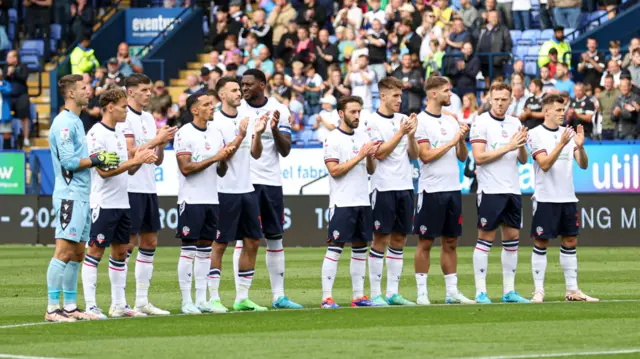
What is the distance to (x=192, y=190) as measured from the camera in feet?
49.0

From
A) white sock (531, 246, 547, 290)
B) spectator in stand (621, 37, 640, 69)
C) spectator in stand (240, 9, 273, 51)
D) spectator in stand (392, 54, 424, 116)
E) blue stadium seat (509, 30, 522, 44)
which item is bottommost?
white sock (531, 246, 547, 290)

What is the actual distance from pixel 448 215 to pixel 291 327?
11.0 ft

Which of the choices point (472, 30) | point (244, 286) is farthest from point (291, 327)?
point (472, 30)

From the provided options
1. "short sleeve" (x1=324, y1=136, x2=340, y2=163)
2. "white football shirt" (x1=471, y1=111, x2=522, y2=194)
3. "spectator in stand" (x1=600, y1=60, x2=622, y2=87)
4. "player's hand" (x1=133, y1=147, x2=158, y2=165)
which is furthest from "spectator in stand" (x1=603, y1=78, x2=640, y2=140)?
"player's hand" (x1=133, y1=147, x2=158, y2=165)

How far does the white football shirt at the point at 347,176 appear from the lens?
609 inches

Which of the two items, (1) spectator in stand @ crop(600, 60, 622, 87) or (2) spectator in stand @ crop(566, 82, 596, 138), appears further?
(1) spectator in stand @ crop(600, 60, 622, 87)

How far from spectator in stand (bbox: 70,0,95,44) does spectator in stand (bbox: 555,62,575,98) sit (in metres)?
14.1

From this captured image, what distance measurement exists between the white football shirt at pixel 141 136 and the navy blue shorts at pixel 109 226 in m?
0.67

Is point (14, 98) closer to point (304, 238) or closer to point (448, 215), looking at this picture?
point (304, 238)

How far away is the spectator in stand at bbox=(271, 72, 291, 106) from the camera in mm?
31188

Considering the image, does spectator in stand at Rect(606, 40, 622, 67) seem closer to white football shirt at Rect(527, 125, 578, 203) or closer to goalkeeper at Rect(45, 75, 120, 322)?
white football shirt at Rect(527, 125, 578, 203)

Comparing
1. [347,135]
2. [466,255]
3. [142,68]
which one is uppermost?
[142,68]

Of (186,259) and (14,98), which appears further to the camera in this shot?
(14,98)

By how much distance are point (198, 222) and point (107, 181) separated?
3.60ft
